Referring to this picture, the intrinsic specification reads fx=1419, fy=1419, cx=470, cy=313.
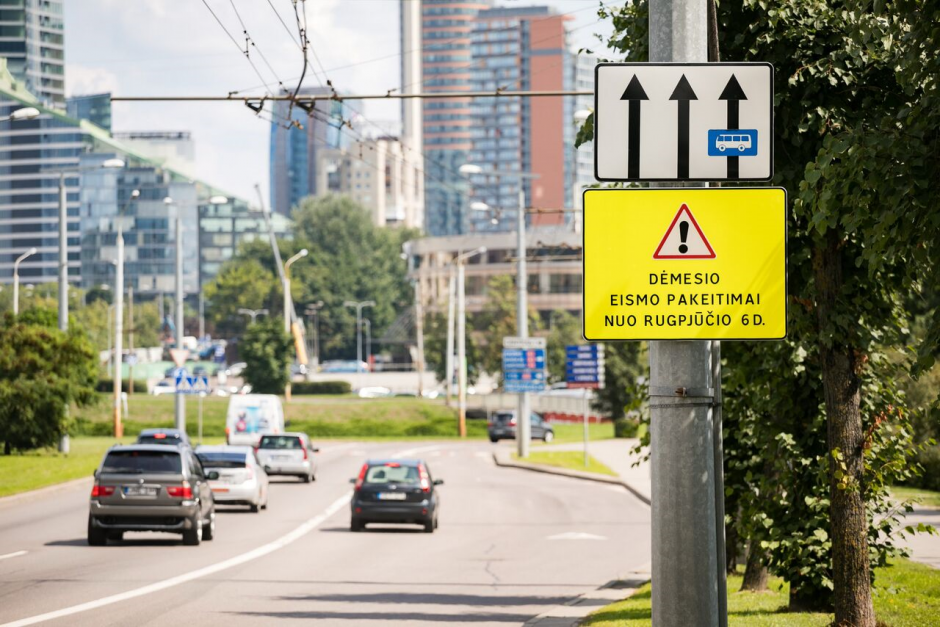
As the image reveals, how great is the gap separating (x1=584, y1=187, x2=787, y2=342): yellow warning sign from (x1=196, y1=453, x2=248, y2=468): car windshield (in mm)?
26439

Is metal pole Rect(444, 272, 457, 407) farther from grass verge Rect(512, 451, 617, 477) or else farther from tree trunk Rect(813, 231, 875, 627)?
tree trunk Rect(813, 231, 875, 627)

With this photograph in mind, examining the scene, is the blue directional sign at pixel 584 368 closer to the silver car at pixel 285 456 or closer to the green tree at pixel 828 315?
the silver car at pixel 285 456

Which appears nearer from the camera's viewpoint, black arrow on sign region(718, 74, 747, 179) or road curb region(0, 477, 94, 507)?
black arrow on sign region(718, 74, 747, 179)

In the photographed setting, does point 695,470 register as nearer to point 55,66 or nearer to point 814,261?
point 814,261

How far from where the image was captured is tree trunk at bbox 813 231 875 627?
1141cm

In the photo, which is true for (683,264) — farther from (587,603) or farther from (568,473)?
(568,473)

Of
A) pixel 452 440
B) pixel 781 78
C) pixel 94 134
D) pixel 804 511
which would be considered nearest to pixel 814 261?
pixel 781 78

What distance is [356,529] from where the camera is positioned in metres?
28.9

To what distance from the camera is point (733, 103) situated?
683 centimetres

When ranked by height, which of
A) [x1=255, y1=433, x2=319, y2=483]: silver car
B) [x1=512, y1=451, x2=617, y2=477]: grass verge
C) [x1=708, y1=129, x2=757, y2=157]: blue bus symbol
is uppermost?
[x1=708, y1=129, x2=757, y2=157]: blue bus symbol

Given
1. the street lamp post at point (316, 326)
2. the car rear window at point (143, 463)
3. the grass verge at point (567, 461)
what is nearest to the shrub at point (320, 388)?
the street lamp post at point (316, 326)

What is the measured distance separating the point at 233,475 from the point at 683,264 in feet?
88.5

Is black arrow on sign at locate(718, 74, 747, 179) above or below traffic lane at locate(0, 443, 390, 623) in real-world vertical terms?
above

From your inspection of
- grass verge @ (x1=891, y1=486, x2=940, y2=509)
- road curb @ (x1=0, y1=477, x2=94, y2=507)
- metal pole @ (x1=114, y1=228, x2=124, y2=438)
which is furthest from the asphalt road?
metal pole @ (x1=114, y1=228, x2=124, y2=438)
